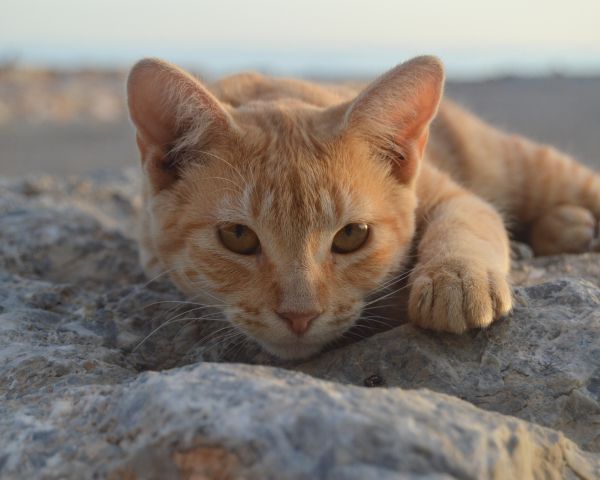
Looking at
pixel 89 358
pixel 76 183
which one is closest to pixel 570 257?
pixel 89 358

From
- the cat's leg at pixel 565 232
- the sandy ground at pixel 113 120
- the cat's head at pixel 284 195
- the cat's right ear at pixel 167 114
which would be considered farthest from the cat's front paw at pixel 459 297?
the sandy ground at pixel 113 120

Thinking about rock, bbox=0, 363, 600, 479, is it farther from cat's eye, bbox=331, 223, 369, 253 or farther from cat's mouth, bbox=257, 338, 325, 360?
cat's eye, bbox=331, 223, 369, 253

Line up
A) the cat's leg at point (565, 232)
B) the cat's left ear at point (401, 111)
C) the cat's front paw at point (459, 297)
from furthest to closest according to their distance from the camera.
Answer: the cat's leg at point (565, 232) → the cat's left ear at point (401, 111) → the cat's front paw at point (459, 297)

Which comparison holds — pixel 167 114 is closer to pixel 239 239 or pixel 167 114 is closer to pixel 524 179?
pixel 239 239

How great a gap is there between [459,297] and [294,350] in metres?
0.53

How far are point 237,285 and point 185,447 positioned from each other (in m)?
0.95

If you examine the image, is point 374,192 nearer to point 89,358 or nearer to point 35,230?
point 89,358

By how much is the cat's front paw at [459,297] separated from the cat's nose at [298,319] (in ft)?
0.97

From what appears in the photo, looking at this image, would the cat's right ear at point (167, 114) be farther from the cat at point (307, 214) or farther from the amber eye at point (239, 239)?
the amber eye at point (239, 239)

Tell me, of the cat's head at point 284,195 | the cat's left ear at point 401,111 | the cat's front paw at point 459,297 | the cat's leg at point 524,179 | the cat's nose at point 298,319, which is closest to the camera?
the cat's front paw at point 459,297

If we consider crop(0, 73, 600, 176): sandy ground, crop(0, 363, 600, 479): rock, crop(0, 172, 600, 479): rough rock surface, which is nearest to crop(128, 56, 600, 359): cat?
crop(0, 172, 600, 479): rough rock surface

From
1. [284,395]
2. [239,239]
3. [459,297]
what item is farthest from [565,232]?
[284,395]

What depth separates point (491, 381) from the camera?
1.78 meters

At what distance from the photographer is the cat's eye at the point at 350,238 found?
2.25m
